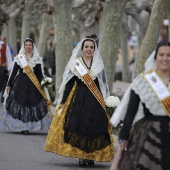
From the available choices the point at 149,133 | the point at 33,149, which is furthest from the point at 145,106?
the point at 33,149

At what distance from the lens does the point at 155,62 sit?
26.5ft

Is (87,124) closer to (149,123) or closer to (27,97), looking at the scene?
(149,123)

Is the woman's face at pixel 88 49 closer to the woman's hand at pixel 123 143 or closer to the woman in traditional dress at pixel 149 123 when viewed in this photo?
the woman in traditional dress at pixel 149 123

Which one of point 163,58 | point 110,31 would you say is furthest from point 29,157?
point 110,31

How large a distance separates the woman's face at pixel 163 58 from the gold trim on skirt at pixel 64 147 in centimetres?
375

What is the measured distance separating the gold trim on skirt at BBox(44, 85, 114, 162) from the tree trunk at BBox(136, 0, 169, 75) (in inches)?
158

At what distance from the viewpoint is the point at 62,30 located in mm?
21094

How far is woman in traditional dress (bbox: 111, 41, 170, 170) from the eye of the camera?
7820 mm

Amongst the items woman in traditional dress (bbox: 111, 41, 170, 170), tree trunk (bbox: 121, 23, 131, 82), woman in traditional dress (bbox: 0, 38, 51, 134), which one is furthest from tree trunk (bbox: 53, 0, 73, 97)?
tree trunk (bbox: 121, 23, 131, 82)

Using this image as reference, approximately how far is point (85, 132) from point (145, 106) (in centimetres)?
359

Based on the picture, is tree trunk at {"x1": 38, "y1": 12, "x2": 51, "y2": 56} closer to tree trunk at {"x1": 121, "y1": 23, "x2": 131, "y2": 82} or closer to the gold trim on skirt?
tree trunk at {"x1": 121, "y1": 23, "x2": 131, "y2": 82}

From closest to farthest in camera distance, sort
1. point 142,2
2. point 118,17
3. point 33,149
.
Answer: point 33,149 → point 118,17 → point 142,2

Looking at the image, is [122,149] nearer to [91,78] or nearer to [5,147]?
[91,78]

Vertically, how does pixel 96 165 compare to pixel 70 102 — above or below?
below
